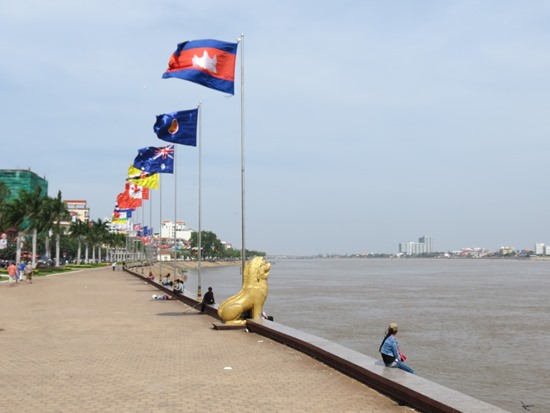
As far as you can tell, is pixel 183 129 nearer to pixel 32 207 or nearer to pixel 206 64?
pixel 206 64

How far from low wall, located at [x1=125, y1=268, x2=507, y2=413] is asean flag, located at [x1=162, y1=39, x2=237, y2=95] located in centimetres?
856

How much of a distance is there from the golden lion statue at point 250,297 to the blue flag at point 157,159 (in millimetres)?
15280

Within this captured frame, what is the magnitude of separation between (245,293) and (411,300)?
33.3 metres

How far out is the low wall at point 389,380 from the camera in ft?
23.7

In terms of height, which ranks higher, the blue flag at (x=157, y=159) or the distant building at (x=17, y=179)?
the distant building at (x=17, y=179)

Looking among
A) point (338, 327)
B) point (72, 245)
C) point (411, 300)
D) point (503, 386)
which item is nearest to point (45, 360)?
point (503, 386)

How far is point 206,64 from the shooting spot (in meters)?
18.9

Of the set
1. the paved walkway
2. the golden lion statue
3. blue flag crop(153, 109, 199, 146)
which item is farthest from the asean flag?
the paved walkway

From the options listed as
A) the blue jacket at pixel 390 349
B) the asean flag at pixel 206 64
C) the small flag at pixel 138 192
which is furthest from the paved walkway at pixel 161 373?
the small flag at pixel 138 192

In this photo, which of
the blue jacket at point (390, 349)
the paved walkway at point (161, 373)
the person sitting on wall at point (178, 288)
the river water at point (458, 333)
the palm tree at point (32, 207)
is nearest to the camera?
the paved walkway at point (161, 373)

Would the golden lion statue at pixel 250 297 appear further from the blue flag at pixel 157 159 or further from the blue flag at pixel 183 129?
the blue flag at pixel 157 159

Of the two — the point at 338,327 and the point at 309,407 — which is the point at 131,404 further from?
Result: the point at 338,327

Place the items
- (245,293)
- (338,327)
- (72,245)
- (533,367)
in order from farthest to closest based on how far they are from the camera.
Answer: (72,245), (338,327), (533,367), (245,293)

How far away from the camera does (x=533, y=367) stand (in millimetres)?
20219
